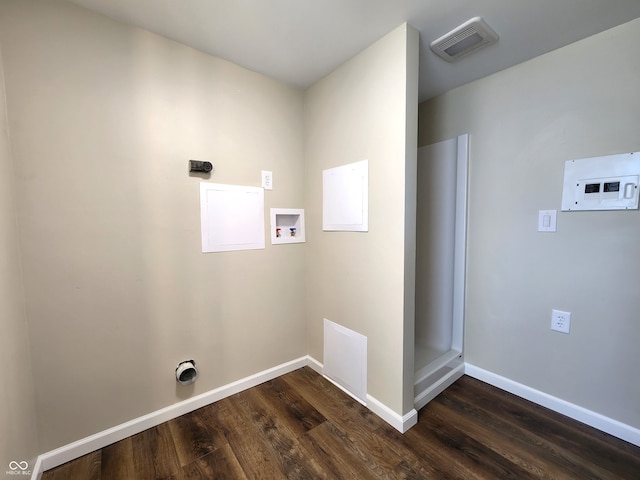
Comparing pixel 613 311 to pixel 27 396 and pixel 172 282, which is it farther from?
pixel 27 396

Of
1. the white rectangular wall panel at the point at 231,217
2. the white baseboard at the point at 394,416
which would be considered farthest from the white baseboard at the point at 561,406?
the white rectangular wall panel at the point at 231,217

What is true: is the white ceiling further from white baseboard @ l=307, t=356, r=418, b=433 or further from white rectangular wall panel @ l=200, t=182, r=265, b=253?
white baseboard @ l=307, t=356, r=418, b=433

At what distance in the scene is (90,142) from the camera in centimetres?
135

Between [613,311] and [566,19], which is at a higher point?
[566,19]

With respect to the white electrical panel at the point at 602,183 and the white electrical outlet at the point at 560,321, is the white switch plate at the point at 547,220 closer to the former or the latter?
the white electrical panel at the point at 602,183

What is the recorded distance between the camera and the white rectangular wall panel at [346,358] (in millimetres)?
1766

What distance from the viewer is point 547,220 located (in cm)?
169

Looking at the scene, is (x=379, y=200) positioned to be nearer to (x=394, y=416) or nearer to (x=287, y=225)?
(x=287, y=225)

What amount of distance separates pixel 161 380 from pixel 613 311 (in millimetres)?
2734

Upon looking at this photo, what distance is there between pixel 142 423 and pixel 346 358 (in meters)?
1.33

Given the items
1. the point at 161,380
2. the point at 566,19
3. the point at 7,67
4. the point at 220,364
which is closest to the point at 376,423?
the point at 220,364

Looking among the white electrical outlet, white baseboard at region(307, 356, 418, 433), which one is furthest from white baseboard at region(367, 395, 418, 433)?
the white electrical outlet

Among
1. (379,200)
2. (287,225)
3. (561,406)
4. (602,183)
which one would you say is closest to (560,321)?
(561,406)

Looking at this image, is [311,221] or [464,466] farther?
[311,221]
